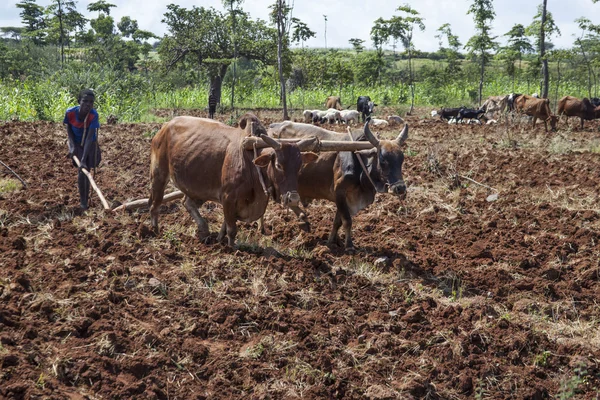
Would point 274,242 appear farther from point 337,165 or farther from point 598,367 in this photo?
point 598,367

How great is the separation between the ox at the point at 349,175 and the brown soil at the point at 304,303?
1.64 ft

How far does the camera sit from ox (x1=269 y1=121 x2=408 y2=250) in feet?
23.1

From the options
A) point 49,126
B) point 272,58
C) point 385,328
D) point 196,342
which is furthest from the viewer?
point 272,58

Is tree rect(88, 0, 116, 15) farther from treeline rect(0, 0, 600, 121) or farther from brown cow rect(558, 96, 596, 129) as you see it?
brown cow rect(558, 96, 596, 129)

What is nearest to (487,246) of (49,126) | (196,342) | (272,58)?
(196,342)

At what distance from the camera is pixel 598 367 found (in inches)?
190

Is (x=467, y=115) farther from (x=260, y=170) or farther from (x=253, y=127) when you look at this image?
(x=260, y=170)

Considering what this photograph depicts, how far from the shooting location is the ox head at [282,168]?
6262 millimetres

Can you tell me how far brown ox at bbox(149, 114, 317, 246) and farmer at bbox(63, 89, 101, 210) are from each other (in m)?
1.17

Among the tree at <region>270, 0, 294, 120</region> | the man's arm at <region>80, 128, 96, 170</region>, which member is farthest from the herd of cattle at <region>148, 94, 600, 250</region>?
Answer: the tree at <region>270, 0, 294, 120</region>

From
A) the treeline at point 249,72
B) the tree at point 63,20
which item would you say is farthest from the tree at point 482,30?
the tree at point 63,20

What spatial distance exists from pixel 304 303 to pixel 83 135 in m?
4.49

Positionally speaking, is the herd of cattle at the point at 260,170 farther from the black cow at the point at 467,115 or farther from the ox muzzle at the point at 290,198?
the black cow at the point at 467,115

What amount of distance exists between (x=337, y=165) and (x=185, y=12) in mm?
25905
